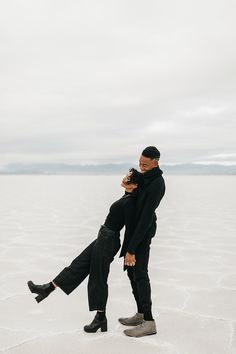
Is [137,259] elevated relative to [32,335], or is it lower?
elevated

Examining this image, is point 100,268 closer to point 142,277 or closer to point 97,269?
point 97,269

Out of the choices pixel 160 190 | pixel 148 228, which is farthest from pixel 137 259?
pixel 160 190

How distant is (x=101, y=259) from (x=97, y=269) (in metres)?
0.09

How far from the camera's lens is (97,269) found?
346cm

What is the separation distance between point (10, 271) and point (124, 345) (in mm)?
2615

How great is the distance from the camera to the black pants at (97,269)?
3463mm

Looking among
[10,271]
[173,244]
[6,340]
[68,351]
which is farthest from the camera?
[173,244]

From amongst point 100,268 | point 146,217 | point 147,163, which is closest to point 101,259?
point 100,268

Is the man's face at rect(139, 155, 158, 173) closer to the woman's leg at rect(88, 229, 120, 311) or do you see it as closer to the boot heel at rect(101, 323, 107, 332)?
the woman's leg at rect(88, 229, 120, 311)

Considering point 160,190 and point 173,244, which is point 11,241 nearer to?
point 173,244

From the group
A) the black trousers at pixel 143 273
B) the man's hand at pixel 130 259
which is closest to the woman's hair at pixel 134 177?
the black trousers at pixel 143 273

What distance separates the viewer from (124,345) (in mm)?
3254

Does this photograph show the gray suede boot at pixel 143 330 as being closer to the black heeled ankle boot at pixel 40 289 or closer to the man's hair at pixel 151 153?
the black heeled ankle boot at pixel 40 289

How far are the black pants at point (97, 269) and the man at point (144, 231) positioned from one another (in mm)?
143
